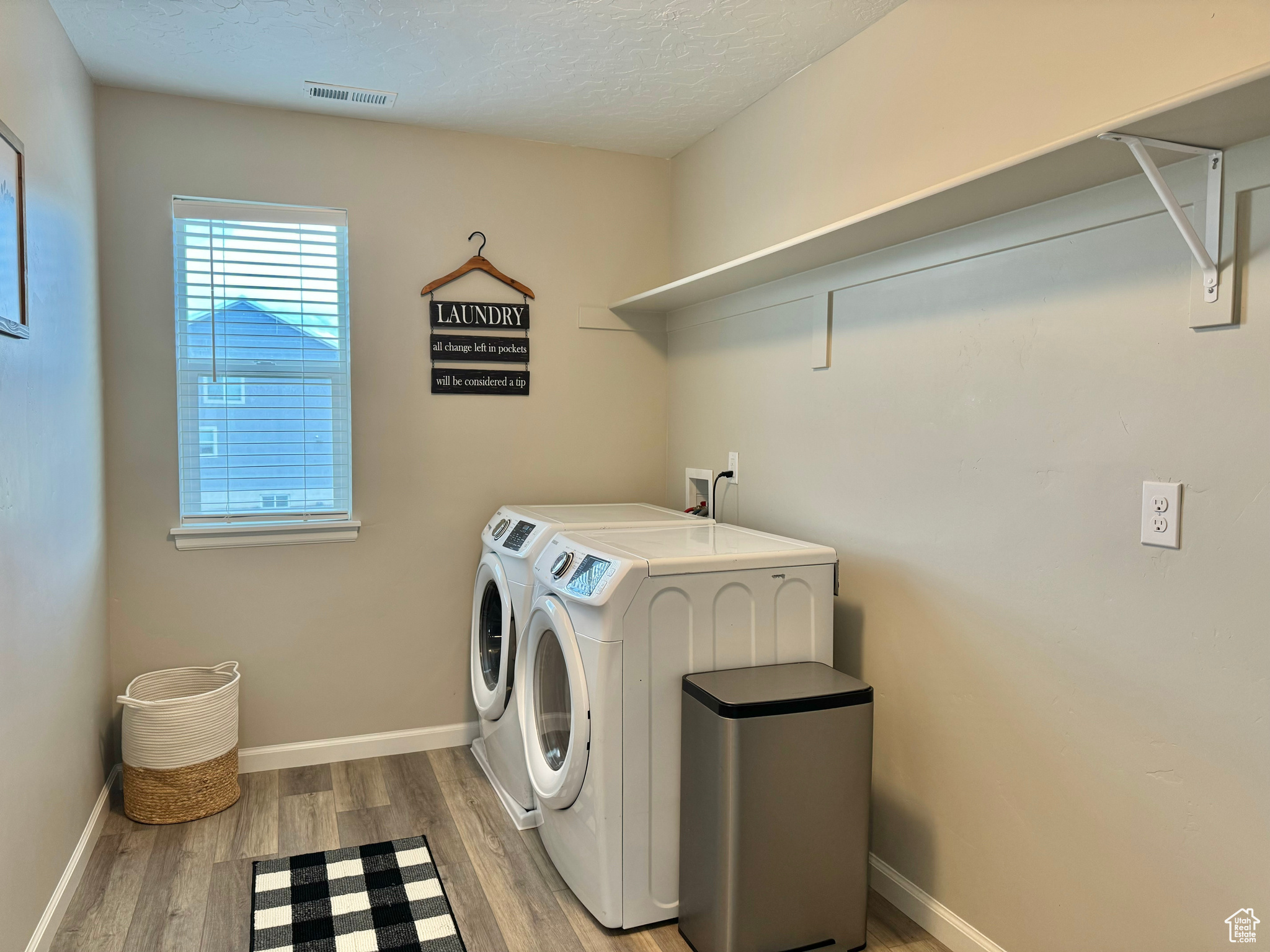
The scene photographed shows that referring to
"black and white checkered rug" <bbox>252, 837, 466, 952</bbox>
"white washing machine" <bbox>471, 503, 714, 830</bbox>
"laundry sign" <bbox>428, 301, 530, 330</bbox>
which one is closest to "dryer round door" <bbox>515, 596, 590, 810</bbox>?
"white washing machine" <bbox>471, 503, 714, 830</bbox>

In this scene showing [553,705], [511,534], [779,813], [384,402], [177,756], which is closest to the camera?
[779,813]

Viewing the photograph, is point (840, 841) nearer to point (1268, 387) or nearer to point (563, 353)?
point (1268, 387)

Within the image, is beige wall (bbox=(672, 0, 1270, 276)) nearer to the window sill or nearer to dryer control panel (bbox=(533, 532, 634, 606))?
dryer control panel (bbox=(533, 532, 634, 606))

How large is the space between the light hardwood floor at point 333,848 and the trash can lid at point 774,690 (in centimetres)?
64

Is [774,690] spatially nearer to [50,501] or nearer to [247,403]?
[50,501]

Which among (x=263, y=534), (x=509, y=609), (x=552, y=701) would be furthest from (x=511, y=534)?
(x=263, y=534)

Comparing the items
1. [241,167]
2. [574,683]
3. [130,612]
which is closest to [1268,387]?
[574,683]

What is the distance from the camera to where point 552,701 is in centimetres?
229

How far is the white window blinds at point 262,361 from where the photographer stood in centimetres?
286

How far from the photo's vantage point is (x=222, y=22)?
2.27 metres

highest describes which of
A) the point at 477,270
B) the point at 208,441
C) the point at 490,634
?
the point at 477,270

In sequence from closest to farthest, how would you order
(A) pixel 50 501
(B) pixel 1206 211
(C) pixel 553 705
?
(B) pixel 1206 211 → (A) pixel 50 501 → (C) pixel 553 705

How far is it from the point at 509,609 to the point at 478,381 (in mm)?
1013

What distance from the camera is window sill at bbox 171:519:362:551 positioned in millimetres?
2869
